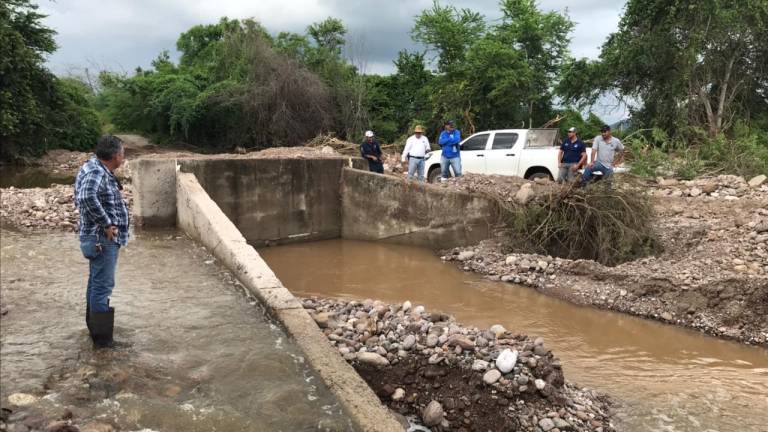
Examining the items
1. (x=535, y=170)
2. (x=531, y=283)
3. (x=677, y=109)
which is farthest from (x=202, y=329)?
(x=677, y=109)

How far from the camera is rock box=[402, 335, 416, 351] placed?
214 inches

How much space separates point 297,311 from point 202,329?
31.5 inches

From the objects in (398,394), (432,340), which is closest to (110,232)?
(398,394)

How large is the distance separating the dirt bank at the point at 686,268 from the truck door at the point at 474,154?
2053 mm

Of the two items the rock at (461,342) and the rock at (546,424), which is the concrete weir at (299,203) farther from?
the rock at (546,424)

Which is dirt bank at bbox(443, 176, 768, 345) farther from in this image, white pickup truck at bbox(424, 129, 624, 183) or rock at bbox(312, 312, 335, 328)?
rock at bbox(312, 312, 335, 328)

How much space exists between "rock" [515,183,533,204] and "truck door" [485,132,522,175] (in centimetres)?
238

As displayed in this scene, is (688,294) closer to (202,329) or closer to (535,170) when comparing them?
(535,170)

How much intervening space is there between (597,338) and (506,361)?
8.85 ft

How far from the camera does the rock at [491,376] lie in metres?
4.96

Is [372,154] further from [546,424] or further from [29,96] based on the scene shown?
[29,96]

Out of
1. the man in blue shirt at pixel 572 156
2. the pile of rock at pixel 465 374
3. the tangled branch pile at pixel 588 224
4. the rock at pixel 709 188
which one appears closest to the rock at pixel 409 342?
the pile of rock at pixel 465 374

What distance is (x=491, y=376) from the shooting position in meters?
4.99

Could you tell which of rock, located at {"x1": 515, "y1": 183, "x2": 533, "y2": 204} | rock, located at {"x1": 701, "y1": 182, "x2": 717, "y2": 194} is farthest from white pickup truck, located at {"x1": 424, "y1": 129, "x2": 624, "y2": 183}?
rock, located at {"x1": 515, "y1": 183, "x2": 533, "y2": 204}
